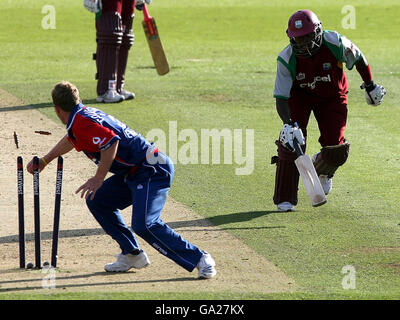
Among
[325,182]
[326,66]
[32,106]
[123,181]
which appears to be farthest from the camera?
[32,106]

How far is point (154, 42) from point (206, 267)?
9634 mm

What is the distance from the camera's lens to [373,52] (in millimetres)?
22797

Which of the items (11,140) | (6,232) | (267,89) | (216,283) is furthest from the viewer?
(267,89)

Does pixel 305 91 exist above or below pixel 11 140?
above

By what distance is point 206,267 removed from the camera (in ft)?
26.3

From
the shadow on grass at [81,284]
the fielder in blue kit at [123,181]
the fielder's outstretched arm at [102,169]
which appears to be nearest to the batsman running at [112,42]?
the fielder in blue kit at [123,181]

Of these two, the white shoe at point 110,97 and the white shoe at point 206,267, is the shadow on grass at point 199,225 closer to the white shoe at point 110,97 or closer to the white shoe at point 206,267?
the white shoe at point 206,267

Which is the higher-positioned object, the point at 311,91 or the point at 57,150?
the point at 311,91

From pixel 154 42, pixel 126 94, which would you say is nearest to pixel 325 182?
pixel 126 94

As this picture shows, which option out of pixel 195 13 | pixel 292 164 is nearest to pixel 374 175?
pixel 292 164

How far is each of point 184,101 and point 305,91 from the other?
6407 mm

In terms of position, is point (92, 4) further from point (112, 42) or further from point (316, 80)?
point (316, 80)

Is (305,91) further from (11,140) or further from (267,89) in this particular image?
(267,89)

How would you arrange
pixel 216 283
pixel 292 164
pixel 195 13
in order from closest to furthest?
pixel 216 283 < pixel 292 164 < pixel 195 13
